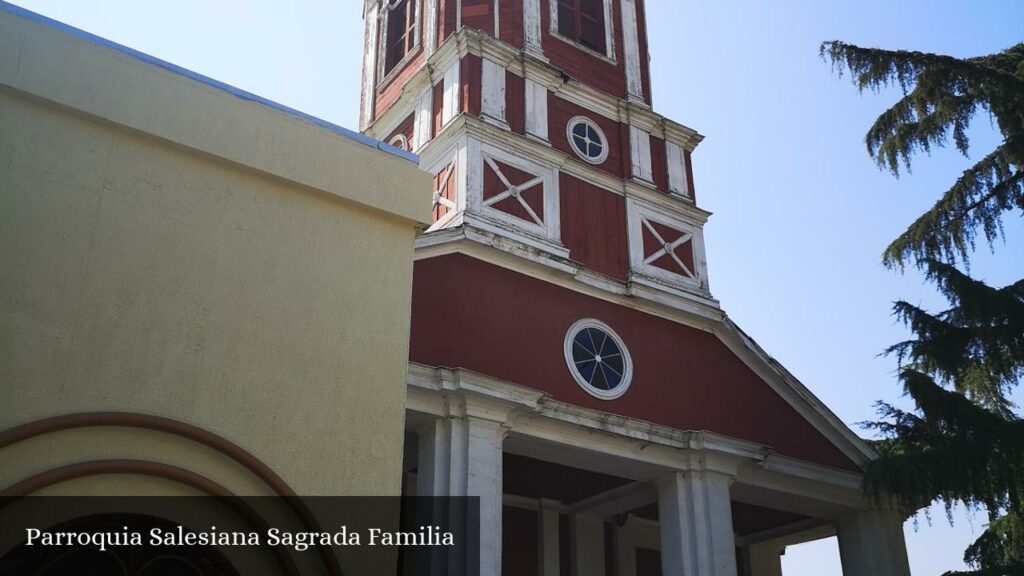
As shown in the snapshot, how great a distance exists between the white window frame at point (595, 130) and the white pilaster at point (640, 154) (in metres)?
0.49

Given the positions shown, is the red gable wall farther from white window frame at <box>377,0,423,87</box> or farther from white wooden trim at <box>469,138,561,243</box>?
white window frame at <box>377,0,423,87</box>

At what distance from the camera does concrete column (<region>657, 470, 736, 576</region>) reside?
44.4 feet

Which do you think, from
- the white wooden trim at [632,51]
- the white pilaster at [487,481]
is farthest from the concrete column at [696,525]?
the white wooden trim at [632,51]

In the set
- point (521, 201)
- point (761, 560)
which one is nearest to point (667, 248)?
point (521, 201)

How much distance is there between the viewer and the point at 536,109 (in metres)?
16.2

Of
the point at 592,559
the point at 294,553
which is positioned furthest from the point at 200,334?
the point at 592,559

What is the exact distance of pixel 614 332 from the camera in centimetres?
1461

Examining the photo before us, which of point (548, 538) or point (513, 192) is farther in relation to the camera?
point (548, 538)

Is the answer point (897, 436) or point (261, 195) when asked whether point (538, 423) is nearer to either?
point (897, 436)

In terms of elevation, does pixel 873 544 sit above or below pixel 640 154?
below

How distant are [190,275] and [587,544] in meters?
10.5

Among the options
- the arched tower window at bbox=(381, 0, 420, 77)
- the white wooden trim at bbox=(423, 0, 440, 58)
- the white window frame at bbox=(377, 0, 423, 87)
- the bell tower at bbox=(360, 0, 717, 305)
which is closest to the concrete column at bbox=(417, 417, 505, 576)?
the bell tower at bbox=(360, 0, 717, 305)

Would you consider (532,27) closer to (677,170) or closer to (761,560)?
(677,170)

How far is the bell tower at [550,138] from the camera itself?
14828mm
